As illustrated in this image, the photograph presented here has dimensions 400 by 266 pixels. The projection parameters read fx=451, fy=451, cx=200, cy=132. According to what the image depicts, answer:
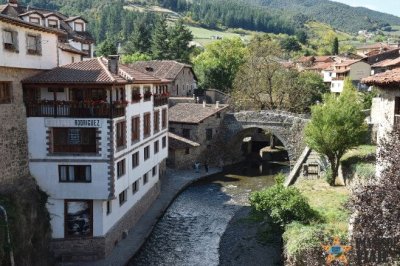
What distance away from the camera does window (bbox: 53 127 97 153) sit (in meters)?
26.2

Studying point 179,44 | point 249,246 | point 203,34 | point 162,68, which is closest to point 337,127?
point 249,246

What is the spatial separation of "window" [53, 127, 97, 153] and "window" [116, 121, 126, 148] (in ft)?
5.77

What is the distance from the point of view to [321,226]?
23.6 metres

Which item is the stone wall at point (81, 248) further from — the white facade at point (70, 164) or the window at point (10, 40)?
the window at point (10, 40)

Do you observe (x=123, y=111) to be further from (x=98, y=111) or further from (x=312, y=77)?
(x=312, y=77)

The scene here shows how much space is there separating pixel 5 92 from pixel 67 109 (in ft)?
11.1

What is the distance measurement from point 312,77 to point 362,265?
6034 centimetres

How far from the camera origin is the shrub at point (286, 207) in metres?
25.8

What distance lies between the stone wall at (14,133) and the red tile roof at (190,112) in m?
Result: 27.9

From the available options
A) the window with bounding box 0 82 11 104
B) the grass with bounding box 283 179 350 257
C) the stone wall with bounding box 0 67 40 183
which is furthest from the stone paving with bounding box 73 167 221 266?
the window with bounding box 0 82 11 104

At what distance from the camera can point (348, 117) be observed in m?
32.5

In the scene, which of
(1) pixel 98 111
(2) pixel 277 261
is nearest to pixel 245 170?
(2) pixel 277 261

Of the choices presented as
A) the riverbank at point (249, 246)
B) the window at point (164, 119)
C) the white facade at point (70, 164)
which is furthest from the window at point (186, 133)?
the white facade at point (70, 164)

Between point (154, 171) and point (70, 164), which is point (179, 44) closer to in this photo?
point (154, 171)
